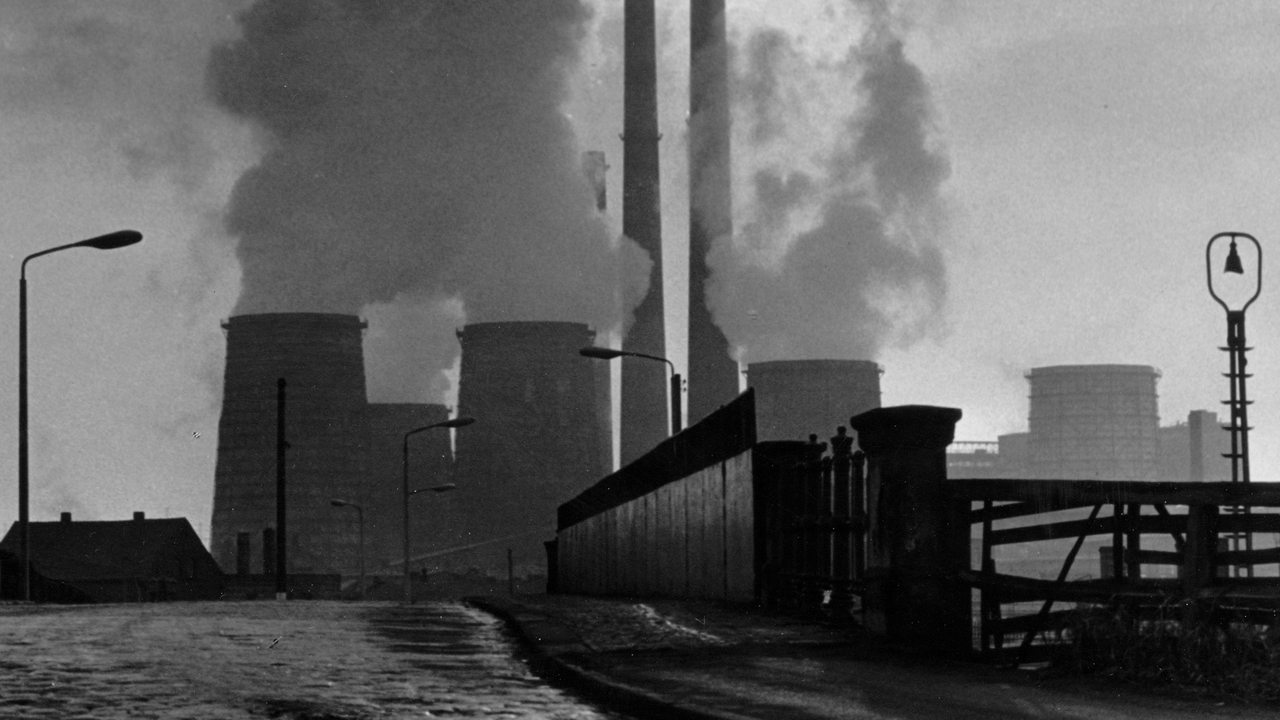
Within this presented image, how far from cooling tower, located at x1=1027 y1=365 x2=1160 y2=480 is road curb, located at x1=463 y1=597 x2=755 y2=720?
177 metres

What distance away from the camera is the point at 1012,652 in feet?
39.2

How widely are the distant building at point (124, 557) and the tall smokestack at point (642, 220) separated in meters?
26.3

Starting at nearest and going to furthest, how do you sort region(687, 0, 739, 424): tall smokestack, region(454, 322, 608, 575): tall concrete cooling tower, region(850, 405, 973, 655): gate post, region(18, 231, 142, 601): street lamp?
region(850, 405, 973, 655): gate post → region(18, 231, 142, 601): street lamp → region(687, 0, 739, 424): tall smokestack → region(454, 322, 608, 575): tall concrete cooling tower

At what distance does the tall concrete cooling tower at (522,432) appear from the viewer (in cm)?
10656

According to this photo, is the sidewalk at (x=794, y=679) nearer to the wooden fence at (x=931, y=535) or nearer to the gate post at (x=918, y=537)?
the gate post at (x=918, y=537)

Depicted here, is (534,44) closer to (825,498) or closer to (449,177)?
(449,177)

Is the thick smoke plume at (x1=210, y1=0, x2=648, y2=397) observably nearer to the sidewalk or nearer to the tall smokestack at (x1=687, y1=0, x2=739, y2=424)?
the tall smokestack at (x1=687, y1=0, x2=739, y2=424)

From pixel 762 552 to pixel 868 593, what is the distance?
3.90 metres

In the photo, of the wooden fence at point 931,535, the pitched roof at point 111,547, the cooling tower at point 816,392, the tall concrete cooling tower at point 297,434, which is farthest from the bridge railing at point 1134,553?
the cooling tower at point 816,392

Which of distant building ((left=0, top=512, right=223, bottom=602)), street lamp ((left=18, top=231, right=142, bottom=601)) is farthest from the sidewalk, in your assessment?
distant building ((left=0, top=512, right=223, bottom=602))

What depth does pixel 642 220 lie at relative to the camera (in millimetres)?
110188

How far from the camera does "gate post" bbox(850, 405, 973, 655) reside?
40.3 feet

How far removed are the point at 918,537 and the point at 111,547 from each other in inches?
3532

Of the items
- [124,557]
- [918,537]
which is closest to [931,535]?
[918,537]
